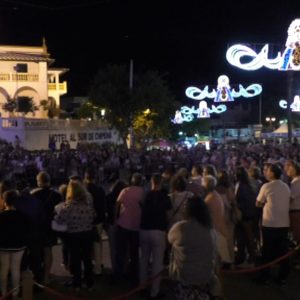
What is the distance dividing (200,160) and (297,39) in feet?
21.8

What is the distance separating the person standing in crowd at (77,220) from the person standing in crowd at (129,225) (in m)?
0.44

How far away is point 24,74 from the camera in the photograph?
47.1m

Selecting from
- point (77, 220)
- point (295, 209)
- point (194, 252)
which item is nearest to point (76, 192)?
point (77, 220)

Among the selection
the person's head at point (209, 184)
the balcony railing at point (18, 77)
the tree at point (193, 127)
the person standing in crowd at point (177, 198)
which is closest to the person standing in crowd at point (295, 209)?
the person's head at point (209, 184)

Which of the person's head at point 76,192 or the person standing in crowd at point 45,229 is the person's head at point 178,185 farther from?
the person standing in crowd at point 45,229

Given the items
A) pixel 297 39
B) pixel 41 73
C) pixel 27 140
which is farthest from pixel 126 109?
pixel 297 39

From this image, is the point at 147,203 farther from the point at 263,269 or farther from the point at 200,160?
the point at 200,160

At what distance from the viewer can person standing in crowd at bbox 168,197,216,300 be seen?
15.7 ft

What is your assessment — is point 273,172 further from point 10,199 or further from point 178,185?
point 10,199

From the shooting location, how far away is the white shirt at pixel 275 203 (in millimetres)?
7266

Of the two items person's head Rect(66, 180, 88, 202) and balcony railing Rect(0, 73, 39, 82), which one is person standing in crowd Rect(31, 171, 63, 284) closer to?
person's head Rect(66, 180, 88, 202)

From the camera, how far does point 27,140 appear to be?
36094 millimetres

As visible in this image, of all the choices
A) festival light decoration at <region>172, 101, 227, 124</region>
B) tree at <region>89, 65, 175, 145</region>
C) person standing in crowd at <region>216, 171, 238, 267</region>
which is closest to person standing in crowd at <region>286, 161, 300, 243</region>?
person standing in crowd at <region>216, 171, 238, 267</region>

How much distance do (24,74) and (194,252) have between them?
146ft
